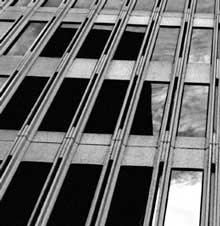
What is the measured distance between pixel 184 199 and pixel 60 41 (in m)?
12.5

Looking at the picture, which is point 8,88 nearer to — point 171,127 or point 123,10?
point 171,127

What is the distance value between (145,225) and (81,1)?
707 inches

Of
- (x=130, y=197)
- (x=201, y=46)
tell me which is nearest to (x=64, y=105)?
(x=130, y=197)

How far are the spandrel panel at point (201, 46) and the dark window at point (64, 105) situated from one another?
5903 millimetres

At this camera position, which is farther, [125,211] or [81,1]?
[81,1]

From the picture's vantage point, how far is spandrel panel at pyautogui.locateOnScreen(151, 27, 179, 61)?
2320 cm

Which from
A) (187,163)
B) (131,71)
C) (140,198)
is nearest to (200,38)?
(131,71)

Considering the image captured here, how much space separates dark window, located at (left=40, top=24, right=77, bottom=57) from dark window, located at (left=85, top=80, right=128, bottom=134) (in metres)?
3.91

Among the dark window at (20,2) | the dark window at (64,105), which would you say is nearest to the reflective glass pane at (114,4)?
the dark window at (20,2)

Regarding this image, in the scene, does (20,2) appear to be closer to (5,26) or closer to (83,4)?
(5,26)

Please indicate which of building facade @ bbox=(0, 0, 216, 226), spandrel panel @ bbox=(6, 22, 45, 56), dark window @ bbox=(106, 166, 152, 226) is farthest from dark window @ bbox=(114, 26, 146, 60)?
dark window @ bbox=(106, 166, 152, 226)

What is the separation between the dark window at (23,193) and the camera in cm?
1623

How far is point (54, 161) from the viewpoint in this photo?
18078 millimetres

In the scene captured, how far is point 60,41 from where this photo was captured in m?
25.1
